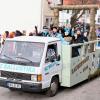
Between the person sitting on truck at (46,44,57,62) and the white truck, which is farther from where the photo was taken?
the person sitting on truck at (46,44,57,62)

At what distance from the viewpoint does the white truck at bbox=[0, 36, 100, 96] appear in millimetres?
10195

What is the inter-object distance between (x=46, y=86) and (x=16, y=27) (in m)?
18.8

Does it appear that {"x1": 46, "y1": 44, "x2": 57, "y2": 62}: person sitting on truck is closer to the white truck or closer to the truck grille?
the white truck

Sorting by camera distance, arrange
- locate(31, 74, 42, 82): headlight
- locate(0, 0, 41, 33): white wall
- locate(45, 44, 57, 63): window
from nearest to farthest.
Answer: locate(31, 74, 42, 82): headlight
locate(45, 44, 57, 63): window
locate(0, 0, 41, 33): white wall

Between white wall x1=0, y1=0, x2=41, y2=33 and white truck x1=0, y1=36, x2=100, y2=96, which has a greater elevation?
white wall x1=0, y1=0, x2=41, y2=33

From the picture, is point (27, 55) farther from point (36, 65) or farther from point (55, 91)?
point (55, 91)

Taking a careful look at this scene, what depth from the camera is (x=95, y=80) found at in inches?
538

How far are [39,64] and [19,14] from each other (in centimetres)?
1874

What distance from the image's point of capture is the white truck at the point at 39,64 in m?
10.2

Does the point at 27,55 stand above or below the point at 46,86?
above

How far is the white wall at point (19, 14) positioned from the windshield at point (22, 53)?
17.0m

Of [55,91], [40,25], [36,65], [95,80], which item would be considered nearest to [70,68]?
[55,91]

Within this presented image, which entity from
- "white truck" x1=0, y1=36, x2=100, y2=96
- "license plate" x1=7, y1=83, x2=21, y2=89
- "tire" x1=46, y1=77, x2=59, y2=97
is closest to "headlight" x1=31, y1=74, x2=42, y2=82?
"white truck" x1=0, y1=36, x2=100, y2=96

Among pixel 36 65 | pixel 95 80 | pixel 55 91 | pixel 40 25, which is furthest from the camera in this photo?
pixel 40 25
